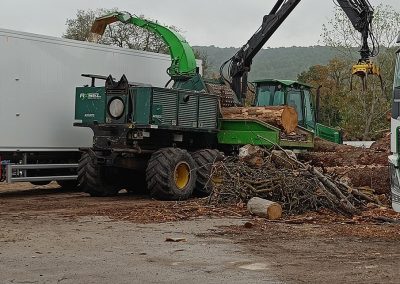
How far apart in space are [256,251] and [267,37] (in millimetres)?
11297

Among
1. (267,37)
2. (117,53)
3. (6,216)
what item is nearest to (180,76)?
(117,53)

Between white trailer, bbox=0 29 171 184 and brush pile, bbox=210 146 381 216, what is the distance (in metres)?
4.56

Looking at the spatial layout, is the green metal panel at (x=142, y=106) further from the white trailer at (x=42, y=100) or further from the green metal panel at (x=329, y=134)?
the green metal panel at (x=329, y=134)

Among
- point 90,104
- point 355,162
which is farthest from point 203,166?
point 355,162

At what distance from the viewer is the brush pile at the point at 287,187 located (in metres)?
12.2

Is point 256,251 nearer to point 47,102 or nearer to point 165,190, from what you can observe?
point 165,190

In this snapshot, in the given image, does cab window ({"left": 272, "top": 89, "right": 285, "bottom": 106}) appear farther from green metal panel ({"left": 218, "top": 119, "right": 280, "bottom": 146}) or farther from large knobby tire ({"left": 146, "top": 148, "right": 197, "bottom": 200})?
large knobby tire ({"left": 146, "top": 148, "right": 197, "bottom": 200})

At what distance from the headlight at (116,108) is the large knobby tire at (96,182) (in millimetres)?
1271

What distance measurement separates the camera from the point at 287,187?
12.3m

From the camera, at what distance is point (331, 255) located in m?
8.23

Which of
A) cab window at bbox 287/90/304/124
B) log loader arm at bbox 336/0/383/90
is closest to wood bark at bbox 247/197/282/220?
log loader arm at bbox 336/0/383/90

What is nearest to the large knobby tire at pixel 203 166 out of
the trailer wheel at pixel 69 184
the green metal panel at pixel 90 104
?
the green metal panel at pixel 90 104

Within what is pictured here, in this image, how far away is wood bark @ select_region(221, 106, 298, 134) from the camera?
1588 centimetres

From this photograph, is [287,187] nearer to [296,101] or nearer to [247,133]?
[247,133]
